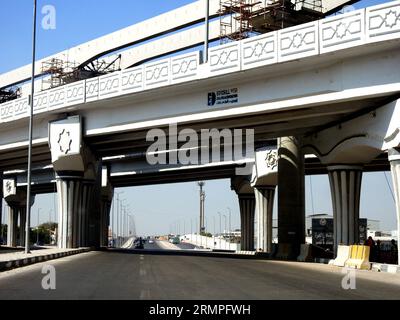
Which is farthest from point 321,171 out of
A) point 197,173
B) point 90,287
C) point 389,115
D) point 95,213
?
point 90,287

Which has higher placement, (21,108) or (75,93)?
(75,93)

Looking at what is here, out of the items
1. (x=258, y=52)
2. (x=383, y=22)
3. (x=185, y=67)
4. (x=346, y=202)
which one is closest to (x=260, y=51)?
(x=258, y=52)

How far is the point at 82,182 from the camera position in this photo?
1890 inches

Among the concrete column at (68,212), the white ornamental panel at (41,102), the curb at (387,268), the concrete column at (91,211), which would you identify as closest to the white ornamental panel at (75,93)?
the white ornamental panel at (41,102)

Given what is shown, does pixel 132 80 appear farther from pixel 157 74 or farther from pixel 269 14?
pixel 269 14

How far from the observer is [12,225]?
324ft

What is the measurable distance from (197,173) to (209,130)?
27.9 metres

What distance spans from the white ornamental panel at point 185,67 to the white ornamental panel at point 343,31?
292 inches

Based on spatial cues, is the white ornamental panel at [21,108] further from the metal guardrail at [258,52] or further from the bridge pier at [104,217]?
the bridge pier at [104,217]

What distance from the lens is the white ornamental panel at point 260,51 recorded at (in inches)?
1097

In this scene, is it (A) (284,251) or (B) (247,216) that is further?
(B) (247,216)

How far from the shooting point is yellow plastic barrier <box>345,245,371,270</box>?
27.3m

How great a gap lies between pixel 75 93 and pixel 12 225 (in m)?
65.3

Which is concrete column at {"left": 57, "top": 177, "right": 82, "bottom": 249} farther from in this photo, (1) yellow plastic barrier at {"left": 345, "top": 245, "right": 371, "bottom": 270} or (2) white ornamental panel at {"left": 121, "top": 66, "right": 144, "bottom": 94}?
(1) yellow plastic barrier at {"left": 345, "top": 245, "right": 371, "bottom": 270}
